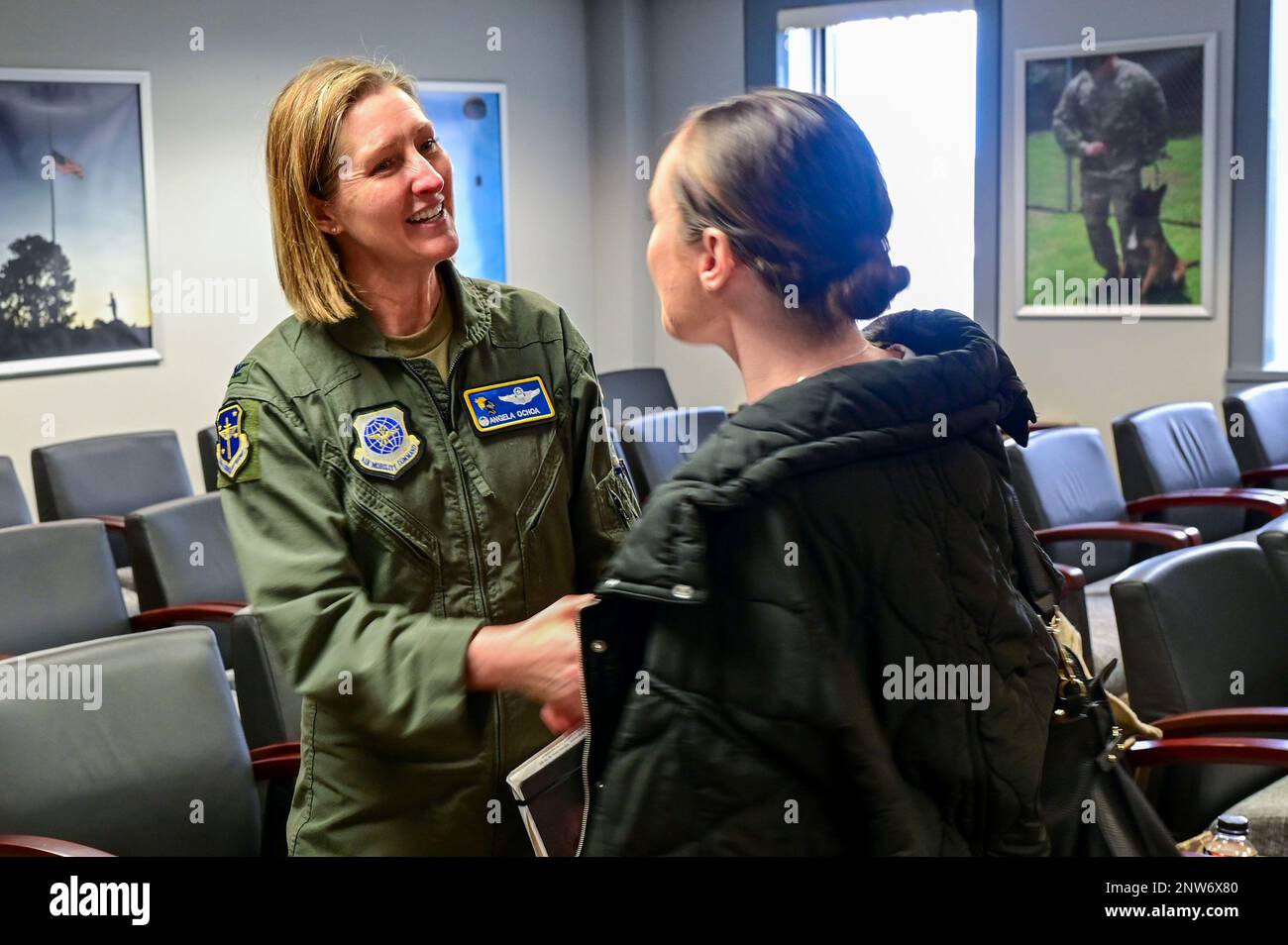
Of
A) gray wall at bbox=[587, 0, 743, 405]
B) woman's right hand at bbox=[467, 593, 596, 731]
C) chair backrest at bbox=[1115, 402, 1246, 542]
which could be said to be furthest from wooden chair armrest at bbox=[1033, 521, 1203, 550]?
gray wall at bbox=[587, 0, 743, 405]

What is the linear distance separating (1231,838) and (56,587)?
265 centimetres

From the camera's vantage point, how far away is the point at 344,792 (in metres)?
1.66

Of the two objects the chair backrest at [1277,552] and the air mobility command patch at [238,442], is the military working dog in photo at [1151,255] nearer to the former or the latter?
the chair backrest at [1277,552]

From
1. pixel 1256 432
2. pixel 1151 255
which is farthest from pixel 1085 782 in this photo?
pixel 1151 255

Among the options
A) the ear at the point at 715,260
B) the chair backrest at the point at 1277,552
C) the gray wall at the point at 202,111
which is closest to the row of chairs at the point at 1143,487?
the chair backrest at the point at 1277,552

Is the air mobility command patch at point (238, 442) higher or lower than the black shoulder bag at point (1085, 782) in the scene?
higher

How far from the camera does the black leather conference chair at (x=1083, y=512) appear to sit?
4344mm

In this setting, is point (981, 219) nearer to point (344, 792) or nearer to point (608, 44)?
point (608, 44)

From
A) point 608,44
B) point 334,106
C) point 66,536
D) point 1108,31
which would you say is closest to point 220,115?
point 608,44

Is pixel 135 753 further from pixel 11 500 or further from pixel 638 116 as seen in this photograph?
pixel 638 116

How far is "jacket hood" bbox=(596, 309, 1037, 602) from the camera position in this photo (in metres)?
1.09

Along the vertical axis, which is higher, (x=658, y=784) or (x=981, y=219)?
(x=981, y=219)

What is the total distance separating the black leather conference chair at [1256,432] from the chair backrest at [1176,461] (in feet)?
1.13

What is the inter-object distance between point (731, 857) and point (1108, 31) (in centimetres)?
675
